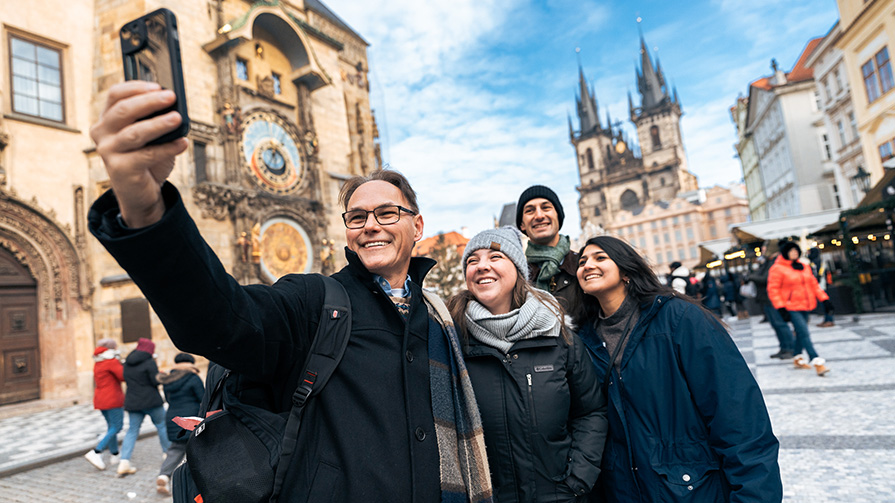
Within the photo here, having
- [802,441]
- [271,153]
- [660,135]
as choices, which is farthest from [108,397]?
[660,135]

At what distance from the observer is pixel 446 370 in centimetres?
173

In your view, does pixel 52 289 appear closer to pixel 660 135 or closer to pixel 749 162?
pixel 749 162

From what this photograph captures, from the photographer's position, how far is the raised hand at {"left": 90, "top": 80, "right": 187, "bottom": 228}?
81 centimetres

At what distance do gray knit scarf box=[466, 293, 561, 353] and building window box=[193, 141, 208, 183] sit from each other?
13263 mm

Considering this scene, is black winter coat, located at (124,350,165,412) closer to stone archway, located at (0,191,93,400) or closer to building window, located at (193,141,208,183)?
stone archway, located at (0,191,93,400)

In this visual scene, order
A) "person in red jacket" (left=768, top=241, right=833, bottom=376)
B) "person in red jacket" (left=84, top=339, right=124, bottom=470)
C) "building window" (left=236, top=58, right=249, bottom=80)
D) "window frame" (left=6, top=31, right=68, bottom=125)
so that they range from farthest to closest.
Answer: "building window" (left=236, top=58, right=249, bottom=80) → "window frame" (left=6, top=31, right=68, bottom=125) → "person in red jacket" (left=768, top=241, right=833, bottom=376) → "person in red jacket" (left=84, top=339, right=124, bottom=470)

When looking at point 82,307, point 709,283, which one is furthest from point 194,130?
point 709,283

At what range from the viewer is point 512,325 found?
2250 mm

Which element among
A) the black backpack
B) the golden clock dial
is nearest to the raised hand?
the black backpack

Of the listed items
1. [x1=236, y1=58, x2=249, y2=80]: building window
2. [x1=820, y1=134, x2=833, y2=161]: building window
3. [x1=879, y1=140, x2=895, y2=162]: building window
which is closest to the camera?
[x1=236, y1=58, x2=249, y2=80]: building window

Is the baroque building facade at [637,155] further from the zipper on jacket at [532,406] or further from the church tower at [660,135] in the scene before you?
the zipper on jacket at [532,406]

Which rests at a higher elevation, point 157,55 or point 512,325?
point 157,55

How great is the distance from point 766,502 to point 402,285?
5.19 feet

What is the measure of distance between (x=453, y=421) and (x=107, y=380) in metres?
6.50
